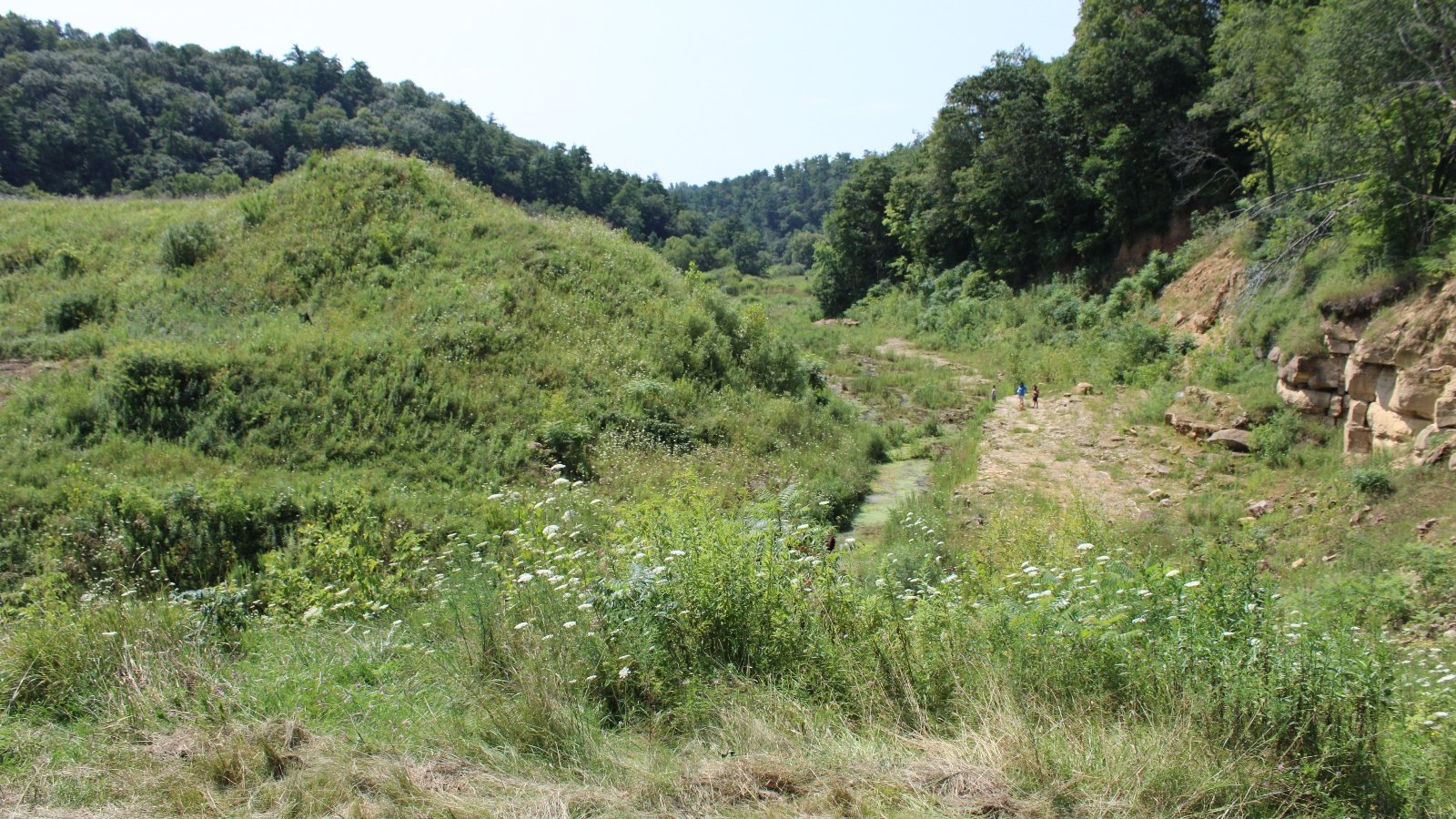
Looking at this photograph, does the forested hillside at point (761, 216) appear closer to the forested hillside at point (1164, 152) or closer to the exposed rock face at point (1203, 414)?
the forested hillside at point (1164, 152)

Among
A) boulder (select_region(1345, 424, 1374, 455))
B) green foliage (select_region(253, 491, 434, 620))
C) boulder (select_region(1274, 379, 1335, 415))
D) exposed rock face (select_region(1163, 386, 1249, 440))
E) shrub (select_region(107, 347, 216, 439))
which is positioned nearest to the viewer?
green foliage (select_region(253, 491, 434, 620))

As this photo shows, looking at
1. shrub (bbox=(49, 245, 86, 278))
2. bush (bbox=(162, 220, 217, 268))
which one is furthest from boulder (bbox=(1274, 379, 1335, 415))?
shrub (bbox=(49, 245, 86, 278))

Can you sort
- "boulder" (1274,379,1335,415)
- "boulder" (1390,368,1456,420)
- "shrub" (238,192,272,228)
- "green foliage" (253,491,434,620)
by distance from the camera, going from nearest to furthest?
"green foliage" (253,491,434,620) < "boulder" (1390,368,1456,420) < "boulder" (1274,379,1335,415) < "shrub" (238,192,272,228)

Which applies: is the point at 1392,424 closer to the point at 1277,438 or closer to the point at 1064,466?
the point at 1277,438

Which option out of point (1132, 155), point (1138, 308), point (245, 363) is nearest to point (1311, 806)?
point (245, 363)

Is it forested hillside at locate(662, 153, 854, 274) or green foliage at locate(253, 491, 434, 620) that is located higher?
forested hillside at locate(662, 153, 854, 274)

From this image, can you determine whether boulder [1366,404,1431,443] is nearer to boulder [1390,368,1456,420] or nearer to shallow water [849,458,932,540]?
boulder [1390,368,1456,420]

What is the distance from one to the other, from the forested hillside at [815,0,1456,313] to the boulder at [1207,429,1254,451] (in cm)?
319

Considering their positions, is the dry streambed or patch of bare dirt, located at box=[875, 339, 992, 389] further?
patch of bare dirt, located at box=[875, 339, 992, 389]

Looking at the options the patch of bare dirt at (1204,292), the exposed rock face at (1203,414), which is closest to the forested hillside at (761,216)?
the patch of bare dirt at (1204,292)

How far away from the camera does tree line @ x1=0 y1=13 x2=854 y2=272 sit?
44.5m

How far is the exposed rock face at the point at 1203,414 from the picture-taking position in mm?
13711

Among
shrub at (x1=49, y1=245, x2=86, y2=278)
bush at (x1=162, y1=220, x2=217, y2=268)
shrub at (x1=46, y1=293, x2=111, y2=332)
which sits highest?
bush at (x1=162, y1=220, x2=217, y2=268)

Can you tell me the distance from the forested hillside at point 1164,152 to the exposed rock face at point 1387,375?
156 cm
